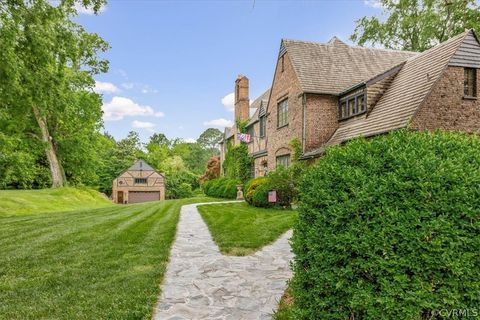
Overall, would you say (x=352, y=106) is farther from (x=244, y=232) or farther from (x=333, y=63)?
(x=244, y=232)

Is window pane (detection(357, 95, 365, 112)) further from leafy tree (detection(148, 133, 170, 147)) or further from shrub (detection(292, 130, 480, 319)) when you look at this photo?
leafy tree (detection(148, 133, 170, 147))

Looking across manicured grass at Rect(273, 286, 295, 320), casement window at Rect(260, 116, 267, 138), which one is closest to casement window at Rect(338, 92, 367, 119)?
casement window at Rect(260, 116, 267, 138)

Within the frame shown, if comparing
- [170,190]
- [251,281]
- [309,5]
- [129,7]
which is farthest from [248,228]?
[170,190]

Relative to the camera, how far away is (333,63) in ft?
59.1

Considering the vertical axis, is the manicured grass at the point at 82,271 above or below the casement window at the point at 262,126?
below

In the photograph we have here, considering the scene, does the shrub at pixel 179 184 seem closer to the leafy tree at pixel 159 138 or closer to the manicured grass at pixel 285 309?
the leafy tree at pixel 159 138

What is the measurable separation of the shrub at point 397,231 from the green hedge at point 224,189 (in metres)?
21.5

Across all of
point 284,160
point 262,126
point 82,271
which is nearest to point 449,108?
point 284,160

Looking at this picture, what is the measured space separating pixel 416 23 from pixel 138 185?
3394cm

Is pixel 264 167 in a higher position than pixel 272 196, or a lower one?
higher

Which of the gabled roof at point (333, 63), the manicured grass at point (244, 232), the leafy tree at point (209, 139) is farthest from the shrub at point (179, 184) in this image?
the leafy tree at point (209, 139)

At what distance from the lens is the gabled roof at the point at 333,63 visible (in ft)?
55.3

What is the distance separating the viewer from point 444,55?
1267cm

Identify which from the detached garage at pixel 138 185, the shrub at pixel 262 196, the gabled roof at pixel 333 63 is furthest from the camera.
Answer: the detached garage at pixel 138 185
